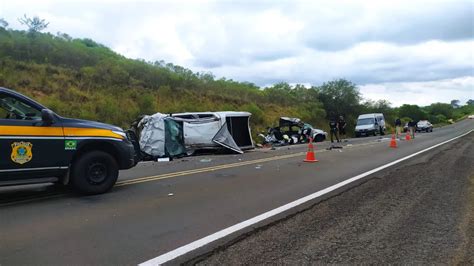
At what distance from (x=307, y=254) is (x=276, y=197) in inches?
124

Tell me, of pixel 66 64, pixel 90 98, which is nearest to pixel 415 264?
pixel 90 98

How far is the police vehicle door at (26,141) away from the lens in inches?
254

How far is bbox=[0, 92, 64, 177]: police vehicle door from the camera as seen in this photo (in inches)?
254

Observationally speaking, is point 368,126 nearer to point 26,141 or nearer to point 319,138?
point 319,138

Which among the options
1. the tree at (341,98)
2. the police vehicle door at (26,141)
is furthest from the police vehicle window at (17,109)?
the tree at (341,98)

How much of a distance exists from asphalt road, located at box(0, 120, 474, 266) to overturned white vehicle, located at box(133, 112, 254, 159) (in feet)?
17.7

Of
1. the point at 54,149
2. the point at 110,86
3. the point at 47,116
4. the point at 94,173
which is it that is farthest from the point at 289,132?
the point at 47,116

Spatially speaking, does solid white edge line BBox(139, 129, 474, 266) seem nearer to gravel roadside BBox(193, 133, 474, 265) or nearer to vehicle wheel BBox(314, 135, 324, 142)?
gravel roadside BBox(193, 133, 474, 265)

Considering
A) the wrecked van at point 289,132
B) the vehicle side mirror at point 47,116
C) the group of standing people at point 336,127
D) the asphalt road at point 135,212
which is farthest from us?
the wrecked van at point 289,132

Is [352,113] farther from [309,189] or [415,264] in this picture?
[415,264]

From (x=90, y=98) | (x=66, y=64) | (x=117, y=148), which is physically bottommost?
(x=117, y=148)

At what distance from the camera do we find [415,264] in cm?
423

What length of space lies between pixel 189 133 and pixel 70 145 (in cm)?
1052

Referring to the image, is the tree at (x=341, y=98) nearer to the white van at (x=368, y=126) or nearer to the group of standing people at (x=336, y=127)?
the white van at (x=368, y=126)
